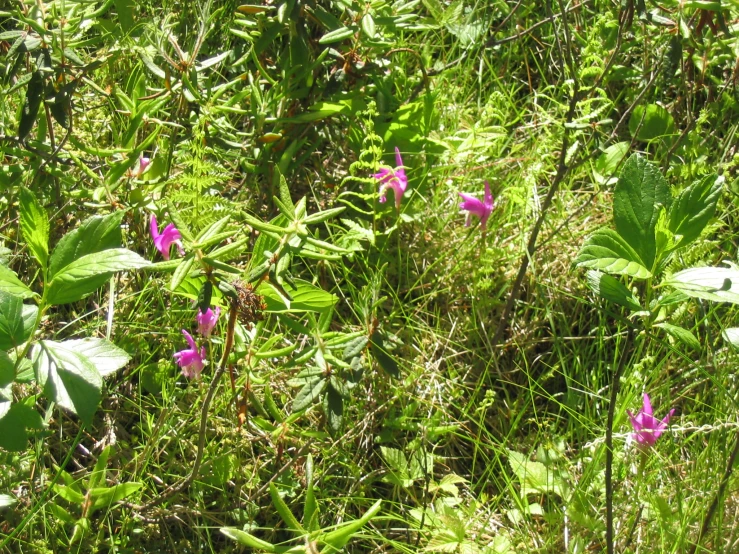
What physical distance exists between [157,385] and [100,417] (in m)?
0.17

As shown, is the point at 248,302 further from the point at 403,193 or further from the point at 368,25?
the point at 368,25

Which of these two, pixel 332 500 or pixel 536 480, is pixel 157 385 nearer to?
pixel 332 500

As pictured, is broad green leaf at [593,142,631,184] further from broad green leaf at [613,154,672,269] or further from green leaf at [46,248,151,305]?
green leaf at [46,248,151,305]

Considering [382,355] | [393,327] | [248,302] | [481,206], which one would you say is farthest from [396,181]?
[248,302]

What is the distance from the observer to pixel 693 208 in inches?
57.4

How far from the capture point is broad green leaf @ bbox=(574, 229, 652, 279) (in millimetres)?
1397

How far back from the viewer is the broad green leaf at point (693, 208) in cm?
145

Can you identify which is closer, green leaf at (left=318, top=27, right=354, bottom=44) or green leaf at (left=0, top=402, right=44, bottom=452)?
green leaf at (left=0, top=402, right=44, bottom=452)

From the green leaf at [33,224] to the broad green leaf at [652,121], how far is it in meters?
1.78

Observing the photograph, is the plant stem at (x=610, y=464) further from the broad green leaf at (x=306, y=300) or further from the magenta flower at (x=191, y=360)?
the magenta flower at (x=191, y=360)

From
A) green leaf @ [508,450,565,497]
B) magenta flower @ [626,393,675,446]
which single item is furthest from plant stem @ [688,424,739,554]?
green leaf @ [508,450,565,497]

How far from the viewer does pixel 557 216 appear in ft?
7.65

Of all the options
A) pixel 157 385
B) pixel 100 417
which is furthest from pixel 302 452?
pixel 100 417

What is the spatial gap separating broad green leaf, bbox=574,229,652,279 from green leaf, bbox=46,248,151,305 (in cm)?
79
